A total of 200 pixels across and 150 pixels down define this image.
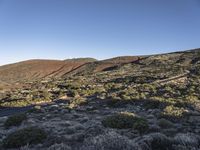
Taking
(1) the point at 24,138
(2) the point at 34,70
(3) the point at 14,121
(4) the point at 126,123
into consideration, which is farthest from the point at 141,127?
(2) the point at 34,70

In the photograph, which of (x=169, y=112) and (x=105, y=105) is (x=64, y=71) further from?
(x=169, y=112)

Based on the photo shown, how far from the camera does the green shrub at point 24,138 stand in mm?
12578

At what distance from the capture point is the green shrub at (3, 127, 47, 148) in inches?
495

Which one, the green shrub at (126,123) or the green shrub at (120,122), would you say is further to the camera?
the green shrub at (120,122)

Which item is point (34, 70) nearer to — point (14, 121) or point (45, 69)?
point (45, 69)

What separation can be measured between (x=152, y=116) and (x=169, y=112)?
1006mm

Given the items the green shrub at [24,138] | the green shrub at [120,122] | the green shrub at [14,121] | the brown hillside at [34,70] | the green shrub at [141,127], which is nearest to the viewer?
the green shrub at [24,138]

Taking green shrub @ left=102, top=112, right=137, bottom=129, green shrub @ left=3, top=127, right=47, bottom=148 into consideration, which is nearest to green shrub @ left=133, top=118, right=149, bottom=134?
green shrub @ left=102, top=112, right=137, bottom=129

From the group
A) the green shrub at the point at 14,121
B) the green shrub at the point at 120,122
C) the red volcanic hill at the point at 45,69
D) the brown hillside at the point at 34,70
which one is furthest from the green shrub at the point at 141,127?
the brown hillside at the point at 34,70

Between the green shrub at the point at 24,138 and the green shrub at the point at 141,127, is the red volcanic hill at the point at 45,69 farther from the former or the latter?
the green shrub at the point at 24,138

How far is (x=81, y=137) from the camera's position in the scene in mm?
13586

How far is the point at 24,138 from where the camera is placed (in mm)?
12883

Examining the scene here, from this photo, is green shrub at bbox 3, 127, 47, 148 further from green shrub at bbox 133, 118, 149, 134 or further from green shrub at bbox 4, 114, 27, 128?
green shrub at bbox 4, 114, 27, 128

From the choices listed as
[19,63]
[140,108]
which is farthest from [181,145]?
[19,63]
